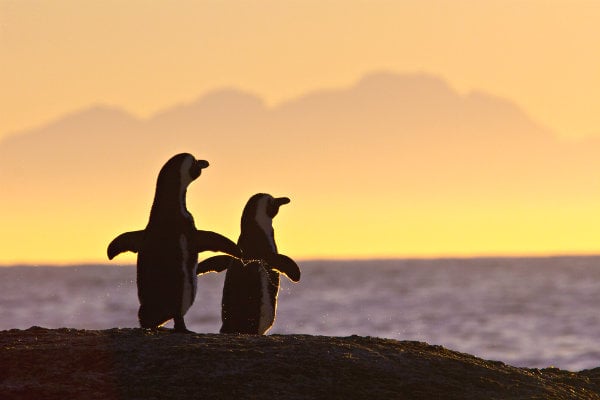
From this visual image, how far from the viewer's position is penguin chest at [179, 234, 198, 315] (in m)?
13.8

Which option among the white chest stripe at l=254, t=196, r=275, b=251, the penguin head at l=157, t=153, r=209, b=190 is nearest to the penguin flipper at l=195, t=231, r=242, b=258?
the penguin head at l=157, t=153, r=209, b=190

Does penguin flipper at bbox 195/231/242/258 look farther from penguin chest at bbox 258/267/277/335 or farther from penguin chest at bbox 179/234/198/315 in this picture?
penguin chest at bbox 258/267/277/335

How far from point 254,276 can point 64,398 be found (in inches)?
170

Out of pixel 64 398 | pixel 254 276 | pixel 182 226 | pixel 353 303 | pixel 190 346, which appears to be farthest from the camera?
pixel 353 303

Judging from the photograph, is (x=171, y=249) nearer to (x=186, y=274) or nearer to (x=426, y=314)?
(x=186, y=274)

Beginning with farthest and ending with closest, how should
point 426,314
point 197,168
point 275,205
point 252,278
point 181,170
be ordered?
point 426,314
point 275,205
point 252,278
point 197,168
point 181,170

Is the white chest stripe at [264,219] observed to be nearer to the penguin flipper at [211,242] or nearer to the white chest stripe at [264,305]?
the white chest stripe at [264,305]

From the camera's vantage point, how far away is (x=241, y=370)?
11.5 metres

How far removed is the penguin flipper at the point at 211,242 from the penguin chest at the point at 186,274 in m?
0.12

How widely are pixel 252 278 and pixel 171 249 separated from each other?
1.43 meters

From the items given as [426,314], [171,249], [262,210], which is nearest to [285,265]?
[262,210]

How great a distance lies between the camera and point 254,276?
49.0ft

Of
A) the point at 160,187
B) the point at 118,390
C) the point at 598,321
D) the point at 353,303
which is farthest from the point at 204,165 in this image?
the point at 353,303

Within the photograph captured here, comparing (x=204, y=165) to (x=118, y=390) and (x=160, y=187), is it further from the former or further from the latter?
(x=118, y=390)
